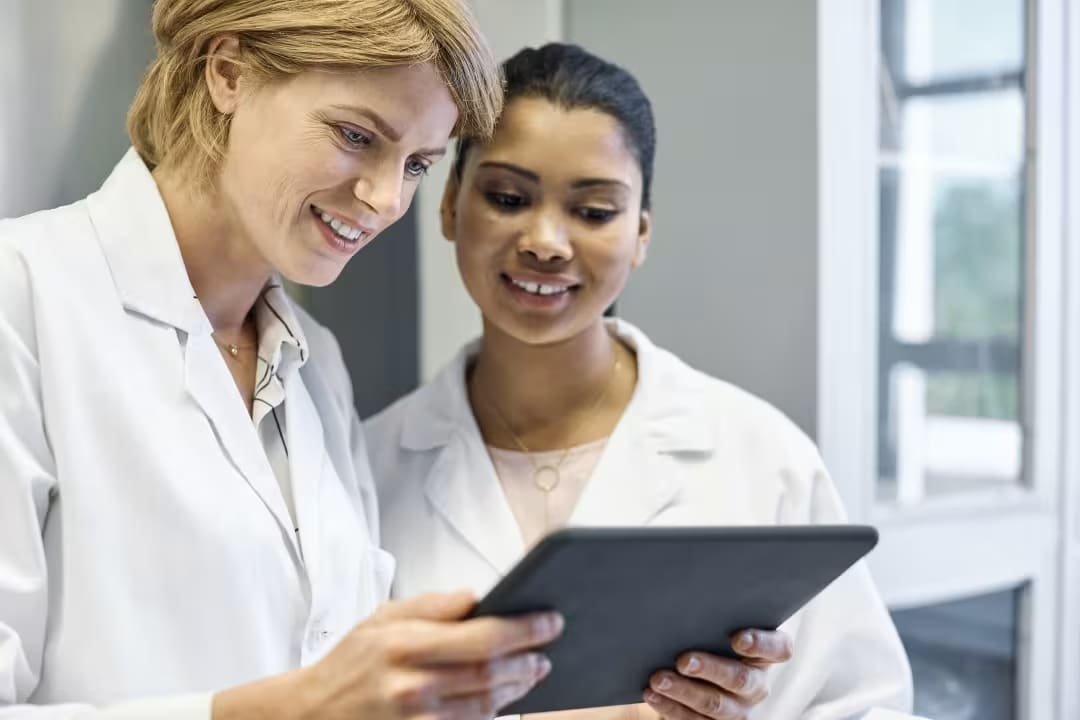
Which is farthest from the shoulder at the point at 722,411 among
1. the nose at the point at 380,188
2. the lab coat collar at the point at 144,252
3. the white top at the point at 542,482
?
the lab coat collar at the point at 144,252

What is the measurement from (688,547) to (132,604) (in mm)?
524

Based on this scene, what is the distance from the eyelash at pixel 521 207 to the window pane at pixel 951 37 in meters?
0.75

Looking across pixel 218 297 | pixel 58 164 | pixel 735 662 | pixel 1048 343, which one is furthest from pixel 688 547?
pixel 1048 343

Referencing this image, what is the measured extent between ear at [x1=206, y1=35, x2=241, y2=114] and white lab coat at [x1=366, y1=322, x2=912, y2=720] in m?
0.59

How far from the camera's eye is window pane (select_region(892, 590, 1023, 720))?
1.96m

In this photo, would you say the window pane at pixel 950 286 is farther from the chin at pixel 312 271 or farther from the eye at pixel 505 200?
the chin at pixel 312 271

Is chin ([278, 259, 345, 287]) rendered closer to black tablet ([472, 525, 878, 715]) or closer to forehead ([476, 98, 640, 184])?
forehead ([476, 98, 640, 184])

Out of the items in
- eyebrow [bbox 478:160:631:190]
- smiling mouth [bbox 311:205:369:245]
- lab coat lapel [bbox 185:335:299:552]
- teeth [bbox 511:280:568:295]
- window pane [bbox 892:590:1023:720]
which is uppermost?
eyebrow [bbox 478:160:631:190]

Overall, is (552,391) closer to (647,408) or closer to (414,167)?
(647,408)

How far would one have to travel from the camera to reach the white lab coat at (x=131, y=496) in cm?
96

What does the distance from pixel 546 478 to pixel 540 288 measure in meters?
0.27

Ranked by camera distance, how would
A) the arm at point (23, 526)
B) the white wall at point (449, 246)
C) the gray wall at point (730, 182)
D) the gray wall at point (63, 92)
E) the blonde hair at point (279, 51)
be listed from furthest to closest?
the white wall at point (449, 246)
the gray wall at point (730, 182)
the gray wall at point (63, 92)
the blonde hair at point (279, 51)
the arm at point (23, 526)

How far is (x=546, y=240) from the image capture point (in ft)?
4.55

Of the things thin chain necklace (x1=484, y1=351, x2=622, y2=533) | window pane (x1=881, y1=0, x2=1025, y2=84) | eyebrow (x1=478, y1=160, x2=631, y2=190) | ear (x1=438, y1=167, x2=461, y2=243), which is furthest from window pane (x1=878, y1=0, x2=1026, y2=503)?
ear (x1=438, y1=167, x2=461, y2=243)
